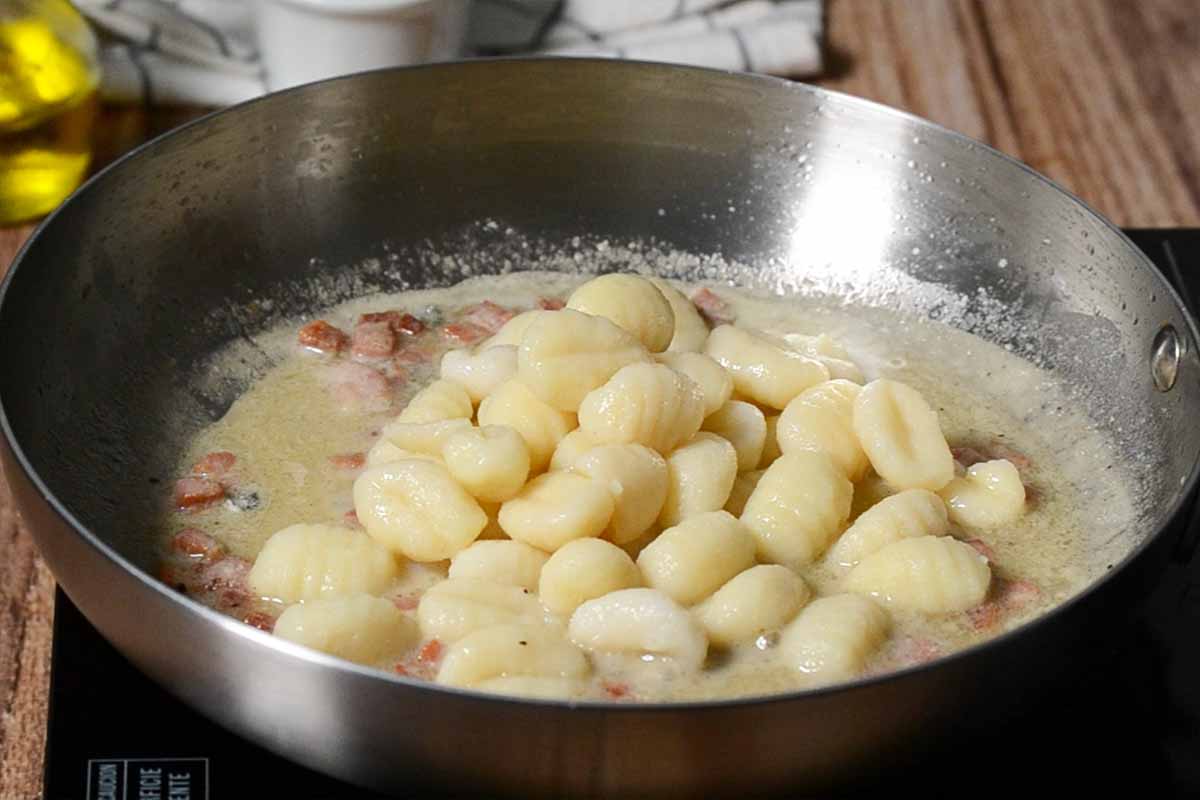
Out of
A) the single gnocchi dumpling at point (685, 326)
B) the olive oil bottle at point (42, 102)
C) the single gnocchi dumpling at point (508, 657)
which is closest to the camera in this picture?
the single gnocchi dumpling at point (508, 657)

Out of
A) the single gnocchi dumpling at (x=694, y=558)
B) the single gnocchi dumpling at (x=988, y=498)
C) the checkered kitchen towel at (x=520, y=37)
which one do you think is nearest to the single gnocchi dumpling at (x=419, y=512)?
the single gnocchi dumpling at (x=694, y=558)

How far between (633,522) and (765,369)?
0.18 metres

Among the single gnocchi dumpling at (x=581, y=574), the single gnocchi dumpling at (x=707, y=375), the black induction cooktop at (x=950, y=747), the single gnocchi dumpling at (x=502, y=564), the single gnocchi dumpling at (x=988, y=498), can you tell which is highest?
the single gnocchi dumpling at (x=707, y=375)

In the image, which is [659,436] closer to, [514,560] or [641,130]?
[514,560]

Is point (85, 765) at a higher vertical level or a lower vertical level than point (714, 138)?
lower

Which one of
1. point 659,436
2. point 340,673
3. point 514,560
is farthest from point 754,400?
point 340,673

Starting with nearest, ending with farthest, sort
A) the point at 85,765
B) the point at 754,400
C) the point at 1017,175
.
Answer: the point at 85,765 → the point at 754,400 → the point at 1017,175

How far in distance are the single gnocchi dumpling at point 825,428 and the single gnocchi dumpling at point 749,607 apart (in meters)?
0.13

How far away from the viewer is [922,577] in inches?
37.5

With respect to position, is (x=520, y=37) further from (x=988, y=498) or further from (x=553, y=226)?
(x=988, y=498)

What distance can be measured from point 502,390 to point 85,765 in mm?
331

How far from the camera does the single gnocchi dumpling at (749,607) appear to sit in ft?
3.00

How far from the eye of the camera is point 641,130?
4.37 feet

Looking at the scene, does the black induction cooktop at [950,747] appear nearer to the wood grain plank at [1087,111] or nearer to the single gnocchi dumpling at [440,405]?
the single gnocchi dumpling at [440,405]
